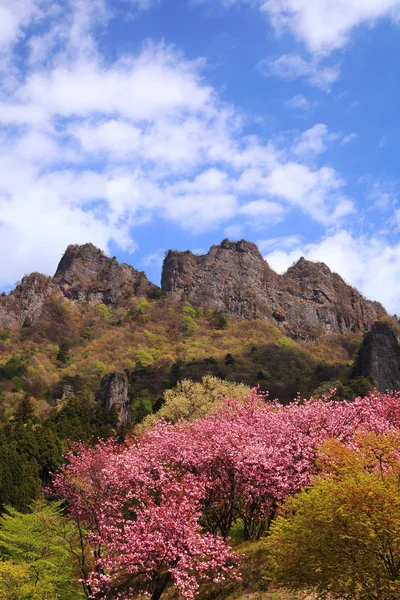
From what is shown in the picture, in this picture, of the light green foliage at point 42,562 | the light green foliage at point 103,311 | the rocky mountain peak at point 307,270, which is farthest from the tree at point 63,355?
the rocky mountain peak at point 307,270

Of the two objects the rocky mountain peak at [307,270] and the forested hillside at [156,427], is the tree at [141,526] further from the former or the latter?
the rocky mountain peak at [307,270]

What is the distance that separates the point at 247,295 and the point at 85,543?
12369 centimetres

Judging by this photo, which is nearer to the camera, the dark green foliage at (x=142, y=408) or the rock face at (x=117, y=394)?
the dark green foliage at (x=142, y=408)

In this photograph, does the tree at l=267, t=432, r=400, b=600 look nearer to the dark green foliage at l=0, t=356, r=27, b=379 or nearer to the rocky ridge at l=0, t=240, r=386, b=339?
the dark green foliage at l=0, t=356, r=27, b=379

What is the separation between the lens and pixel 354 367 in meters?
77.4

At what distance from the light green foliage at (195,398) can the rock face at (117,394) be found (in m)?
12.0

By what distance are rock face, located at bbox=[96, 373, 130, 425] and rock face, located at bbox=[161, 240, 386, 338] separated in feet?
227

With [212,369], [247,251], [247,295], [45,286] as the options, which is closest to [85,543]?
[212,369]

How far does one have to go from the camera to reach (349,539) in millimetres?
9977

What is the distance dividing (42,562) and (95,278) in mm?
123925

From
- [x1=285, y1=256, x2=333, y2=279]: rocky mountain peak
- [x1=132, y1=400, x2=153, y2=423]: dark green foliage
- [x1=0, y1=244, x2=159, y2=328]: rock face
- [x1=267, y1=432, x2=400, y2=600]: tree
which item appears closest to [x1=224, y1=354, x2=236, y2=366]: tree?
[x1=132, y1=400, x2=153, y2=423]: dark green foliage

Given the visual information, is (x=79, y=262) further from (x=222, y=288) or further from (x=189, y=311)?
(x=222, y=288)

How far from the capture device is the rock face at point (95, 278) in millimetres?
131500

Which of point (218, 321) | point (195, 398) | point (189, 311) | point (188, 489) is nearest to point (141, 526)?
point (188, 489)
